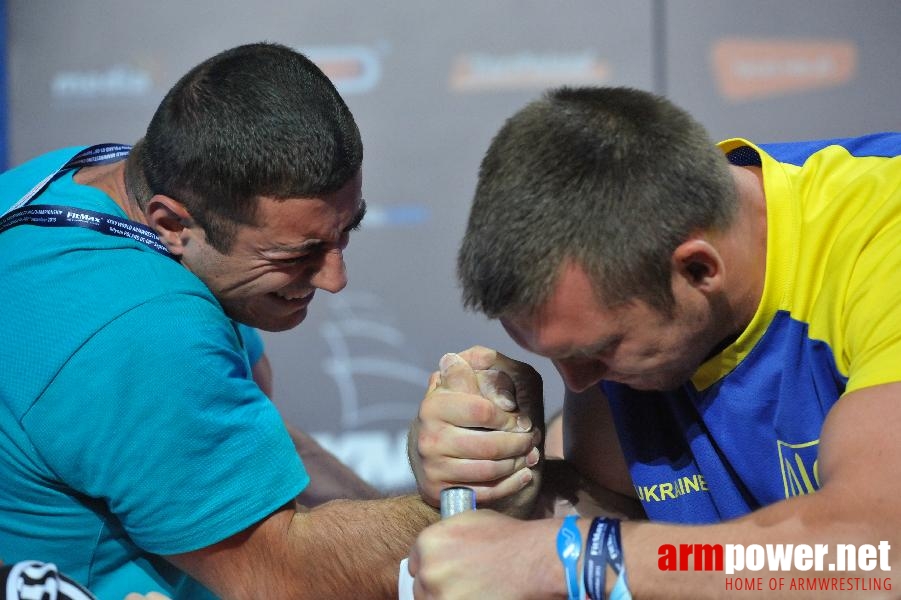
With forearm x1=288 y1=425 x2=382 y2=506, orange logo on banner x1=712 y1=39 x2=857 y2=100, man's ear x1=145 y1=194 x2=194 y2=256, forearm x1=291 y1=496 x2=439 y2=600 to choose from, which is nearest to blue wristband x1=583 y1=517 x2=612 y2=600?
forearm x1=291 y1=496 x2=439 y2=600

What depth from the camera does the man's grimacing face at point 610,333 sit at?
1.26m

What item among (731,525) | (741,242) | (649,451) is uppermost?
(741,242)

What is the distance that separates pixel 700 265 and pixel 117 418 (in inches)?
32.7

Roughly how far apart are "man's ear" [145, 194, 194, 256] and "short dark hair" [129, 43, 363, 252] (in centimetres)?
2

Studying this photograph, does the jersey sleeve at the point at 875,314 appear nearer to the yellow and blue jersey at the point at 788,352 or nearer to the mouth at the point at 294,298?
the yellow and blue jersey at the point at 788,352

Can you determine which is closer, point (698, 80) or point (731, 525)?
point (731, 525)

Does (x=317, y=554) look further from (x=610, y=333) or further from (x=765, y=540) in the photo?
(x=765, y=540)

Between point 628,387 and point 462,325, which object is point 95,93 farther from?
point 628,387

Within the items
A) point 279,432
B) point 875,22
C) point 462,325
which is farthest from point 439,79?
point 279,432

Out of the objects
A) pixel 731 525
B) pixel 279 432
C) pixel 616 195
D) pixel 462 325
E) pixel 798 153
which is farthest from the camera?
pixel 462 325

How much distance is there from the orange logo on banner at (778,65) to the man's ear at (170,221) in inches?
107

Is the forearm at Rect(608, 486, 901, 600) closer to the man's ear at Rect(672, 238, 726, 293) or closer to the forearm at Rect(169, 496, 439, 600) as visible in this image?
the man's ear at Rect(672, 238, 726, 293)

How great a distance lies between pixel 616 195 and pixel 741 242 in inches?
8.2

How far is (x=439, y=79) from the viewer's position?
3.95 m
